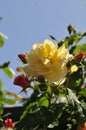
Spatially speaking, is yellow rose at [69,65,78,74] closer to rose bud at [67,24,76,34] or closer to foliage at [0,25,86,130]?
foliage at [0,25,86,130]

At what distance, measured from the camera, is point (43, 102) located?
5.97ft

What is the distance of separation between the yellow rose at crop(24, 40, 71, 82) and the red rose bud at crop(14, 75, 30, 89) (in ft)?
0.19

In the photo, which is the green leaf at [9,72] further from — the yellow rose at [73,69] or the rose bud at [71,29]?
the yellow rose at [73,69]

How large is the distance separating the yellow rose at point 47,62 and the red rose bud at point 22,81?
57 millimetres

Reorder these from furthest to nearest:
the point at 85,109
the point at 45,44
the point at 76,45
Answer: the point at 76,45 → the point at 45,44 → the point at 85,109

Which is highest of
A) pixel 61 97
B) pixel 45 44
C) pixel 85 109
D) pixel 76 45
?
pixel 76 45

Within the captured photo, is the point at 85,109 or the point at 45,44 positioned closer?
the point at 85,109

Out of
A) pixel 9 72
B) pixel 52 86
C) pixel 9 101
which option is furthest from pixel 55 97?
pixel 9 72

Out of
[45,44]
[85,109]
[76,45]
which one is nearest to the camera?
[85,109]

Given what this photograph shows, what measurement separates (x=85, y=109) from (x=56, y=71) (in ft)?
0.65

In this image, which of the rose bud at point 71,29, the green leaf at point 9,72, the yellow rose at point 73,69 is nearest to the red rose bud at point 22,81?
the yellow rose at point 73,69

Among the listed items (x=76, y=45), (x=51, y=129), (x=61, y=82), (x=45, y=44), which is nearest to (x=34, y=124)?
(x=51, y=129)

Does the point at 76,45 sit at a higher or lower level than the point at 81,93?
higher

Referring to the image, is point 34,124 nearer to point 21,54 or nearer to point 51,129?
point 51,129
